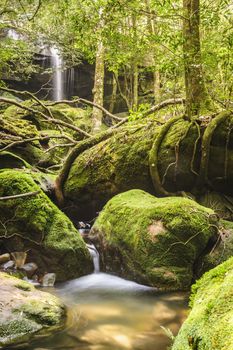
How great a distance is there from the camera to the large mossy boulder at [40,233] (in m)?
5.36

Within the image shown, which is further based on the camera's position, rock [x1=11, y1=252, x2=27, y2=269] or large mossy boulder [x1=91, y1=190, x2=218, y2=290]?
rock [x1=11, y1=252, x2=27, y2=269]

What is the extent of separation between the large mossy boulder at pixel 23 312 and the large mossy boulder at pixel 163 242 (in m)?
1.49

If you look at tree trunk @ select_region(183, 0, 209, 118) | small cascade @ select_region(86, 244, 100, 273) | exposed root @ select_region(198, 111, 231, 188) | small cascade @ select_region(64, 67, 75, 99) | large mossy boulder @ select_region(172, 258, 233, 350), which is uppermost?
small cascade @ select_region(64, 67, 75, 99)

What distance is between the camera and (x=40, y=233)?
555cm

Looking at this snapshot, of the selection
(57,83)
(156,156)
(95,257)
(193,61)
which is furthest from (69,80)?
(95,257)

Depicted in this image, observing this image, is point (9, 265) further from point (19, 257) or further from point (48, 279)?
point (48, 279)

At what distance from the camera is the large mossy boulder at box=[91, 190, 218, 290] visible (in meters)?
4.85

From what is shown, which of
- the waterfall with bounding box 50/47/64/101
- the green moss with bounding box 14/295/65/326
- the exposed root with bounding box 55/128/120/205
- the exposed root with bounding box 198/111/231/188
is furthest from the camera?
the waterfall with bounding box 50/47/64/101

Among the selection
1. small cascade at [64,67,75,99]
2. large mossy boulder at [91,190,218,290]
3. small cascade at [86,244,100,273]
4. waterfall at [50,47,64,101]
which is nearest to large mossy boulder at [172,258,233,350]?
large mossy boulder at [91,190,218,290]

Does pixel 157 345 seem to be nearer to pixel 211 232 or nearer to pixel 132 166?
pixel 211 232

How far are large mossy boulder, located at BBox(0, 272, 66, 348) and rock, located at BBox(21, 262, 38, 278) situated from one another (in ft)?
3.82

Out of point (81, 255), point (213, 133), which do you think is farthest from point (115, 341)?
point (213, 133)

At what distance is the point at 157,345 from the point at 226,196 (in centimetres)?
398

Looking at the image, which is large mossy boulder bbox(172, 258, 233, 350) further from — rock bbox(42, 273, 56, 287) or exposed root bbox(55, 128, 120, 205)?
exposed root bbox(55, 128, 120, 205)
